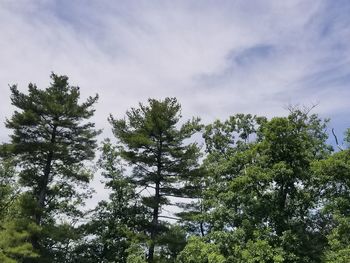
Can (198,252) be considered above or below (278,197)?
below

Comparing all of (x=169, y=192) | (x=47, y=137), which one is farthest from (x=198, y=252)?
(x=47, y=137)

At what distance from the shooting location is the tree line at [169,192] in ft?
70.3

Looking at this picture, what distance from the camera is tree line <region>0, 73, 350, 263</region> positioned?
21.4 meters

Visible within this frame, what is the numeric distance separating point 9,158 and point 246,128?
1874cm

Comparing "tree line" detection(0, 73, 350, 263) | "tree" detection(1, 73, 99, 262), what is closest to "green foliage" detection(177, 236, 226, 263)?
"tree line" detection(0, 73, 350, 263)

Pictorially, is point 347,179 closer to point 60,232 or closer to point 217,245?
point 217,245

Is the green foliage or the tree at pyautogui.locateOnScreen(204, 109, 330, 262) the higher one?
the tree at pyautogui.locateOnScreen(204, 109, 330, 262)

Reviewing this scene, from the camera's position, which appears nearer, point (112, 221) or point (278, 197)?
point (278, 197)

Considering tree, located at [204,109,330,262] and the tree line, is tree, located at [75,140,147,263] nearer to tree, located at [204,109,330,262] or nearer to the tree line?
the tree line

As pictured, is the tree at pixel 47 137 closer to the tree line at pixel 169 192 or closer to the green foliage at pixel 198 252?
the tree line at pixel 169 192

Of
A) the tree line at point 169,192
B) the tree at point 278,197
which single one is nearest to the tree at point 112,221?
the tree line at point 169,192

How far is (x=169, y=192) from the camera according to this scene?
25.9 metres

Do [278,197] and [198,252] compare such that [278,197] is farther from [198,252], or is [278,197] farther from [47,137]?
[47,137]

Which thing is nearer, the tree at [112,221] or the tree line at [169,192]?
the tree line at [169,192]
